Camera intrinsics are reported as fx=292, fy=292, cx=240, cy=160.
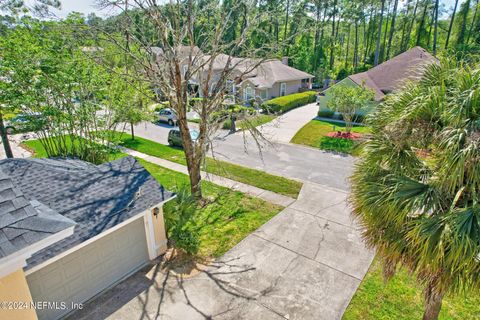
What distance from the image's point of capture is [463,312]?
7199 mm

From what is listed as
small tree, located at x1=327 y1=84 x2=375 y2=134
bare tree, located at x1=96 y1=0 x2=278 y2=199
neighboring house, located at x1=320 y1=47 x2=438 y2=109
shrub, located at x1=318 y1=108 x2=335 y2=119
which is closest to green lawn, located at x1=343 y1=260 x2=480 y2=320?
bare tree, located at x1=96 y1=0 x2=278 y2=199

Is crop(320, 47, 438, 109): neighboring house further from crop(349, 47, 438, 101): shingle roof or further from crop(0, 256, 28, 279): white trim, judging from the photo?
crop(0, 256, 28, 279): white trim

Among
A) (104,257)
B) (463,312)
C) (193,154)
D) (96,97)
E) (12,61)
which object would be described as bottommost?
(463,312)

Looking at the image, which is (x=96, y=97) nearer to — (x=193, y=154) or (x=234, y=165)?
(x=193, y=154)

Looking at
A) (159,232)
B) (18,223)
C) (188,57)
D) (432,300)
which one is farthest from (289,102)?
(18,223)

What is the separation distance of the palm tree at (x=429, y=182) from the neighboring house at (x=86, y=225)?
210 inches

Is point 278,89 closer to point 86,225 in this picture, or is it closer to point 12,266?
point 86,225

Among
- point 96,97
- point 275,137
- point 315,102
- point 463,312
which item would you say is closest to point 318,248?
point 463,312

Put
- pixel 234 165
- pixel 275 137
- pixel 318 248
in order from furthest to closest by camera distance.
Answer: pixel 275 137 → pixel 234 165 → pixel 318 248

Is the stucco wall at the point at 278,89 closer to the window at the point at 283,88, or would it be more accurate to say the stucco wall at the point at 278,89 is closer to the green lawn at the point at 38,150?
the window at the point at 283,88

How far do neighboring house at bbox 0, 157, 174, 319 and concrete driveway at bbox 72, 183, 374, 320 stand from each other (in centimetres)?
56

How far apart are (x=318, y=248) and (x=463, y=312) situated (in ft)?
12.8

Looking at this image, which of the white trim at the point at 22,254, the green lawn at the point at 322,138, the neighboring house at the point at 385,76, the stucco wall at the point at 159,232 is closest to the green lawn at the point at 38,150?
the stucco wall at the point at 159,232

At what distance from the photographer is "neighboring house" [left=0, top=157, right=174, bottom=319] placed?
651cm
